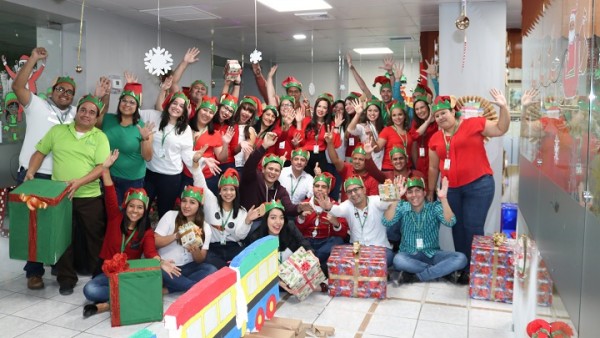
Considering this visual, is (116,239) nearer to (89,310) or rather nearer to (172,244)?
(172,244)

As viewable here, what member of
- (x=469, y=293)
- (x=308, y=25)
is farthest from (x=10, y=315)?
(x=308, y=25)

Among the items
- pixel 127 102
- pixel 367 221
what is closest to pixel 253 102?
pixel 127 102

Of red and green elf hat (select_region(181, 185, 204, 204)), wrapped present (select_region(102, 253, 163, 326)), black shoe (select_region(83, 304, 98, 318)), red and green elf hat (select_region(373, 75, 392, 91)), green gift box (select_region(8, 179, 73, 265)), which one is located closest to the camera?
wrapped present (select_region(102, 253, 163, 326))

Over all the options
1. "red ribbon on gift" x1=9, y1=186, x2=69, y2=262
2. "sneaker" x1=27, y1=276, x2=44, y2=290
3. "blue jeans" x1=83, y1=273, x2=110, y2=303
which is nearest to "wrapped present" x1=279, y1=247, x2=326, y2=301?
"blue jeans" x1=83, y1=273, x2=110, y2=303

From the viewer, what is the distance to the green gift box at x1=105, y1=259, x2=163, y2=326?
12.0ft

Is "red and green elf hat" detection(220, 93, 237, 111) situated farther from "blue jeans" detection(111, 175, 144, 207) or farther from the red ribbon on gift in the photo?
the red ribbon on gift

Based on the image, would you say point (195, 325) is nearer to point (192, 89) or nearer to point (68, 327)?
point (68, 327)

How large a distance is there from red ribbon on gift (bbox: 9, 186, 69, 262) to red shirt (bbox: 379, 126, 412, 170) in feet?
10.3

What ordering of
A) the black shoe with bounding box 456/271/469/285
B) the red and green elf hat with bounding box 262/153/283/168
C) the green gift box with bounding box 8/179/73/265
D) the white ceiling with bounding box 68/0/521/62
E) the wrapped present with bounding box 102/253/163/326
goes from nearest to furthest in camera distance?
the wrapped present with bounding box 102/253/163/326 → the green gift box with bounding box 8/179/73/265 → the black shoe with bounding box 456/271/469/285 → the red and green elf hat with bounding box 262/153/283/168 → the white ceiling with bounding box 68/0/521/62

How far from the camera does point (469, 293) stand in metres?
4.43

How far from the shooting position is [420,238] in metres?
4.75

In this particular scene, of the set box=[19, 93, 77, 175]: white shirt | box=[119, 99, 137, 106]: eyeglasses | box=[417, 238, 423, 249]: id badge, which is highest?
box=[119, 99, 137, 106]: eyeglasses

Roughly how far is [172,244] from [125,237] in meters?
0.37

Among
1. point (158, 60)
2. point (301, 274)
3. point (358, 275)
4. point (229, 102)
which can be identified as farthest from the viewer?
point (229, 102)
